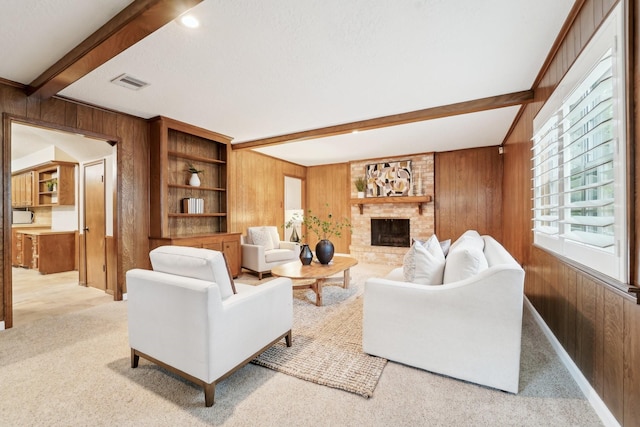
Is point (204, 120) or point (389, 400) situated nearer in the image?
point (389, 400)

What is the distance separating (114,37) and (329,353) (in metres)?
2.69

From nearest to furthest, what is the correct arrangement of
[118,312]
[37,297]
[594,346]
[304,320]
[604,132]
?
[604,132] → [594,346] → [304,320] → [118,312] → [37,297]

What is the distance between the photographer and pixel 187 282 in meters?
1.65

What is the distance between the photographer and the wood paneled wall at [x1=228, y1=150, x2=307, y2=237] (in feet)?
17.7

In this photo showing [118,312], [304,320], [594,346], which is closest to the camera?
[594,346]

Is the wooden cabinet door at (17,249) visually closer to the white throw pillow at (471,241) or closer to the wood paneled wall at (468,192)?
the white throw pillow at (471,241)

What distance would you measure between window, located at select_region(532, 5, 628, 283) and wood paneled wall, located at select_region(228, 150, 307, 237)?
4.35 m

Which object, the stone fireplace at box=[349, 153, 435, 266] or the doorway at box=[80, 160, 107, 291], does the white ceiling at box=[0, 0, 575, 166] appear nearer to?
the doorway at box=[80, 160, 107, 291]

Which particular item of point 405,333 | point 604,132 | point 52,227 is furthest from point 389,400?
point 52,227

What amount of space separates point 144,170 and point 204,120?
1.06 metres

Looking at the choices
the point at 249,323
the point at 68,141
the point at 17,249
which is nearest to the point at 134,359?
the point at 249,323

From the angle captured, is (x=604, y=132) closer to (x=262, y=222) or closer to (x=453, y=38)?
(x=453, y=38)

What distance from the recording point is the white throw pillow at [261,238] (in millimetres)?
5035

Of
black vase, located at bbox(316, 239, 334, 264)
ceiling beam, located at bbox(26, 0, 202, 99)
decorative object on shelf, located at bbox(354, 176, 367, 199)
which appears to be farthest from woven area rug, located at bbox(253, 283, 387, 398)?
decorative object on shelf, located at bbox(354, 176, 367, 199)
